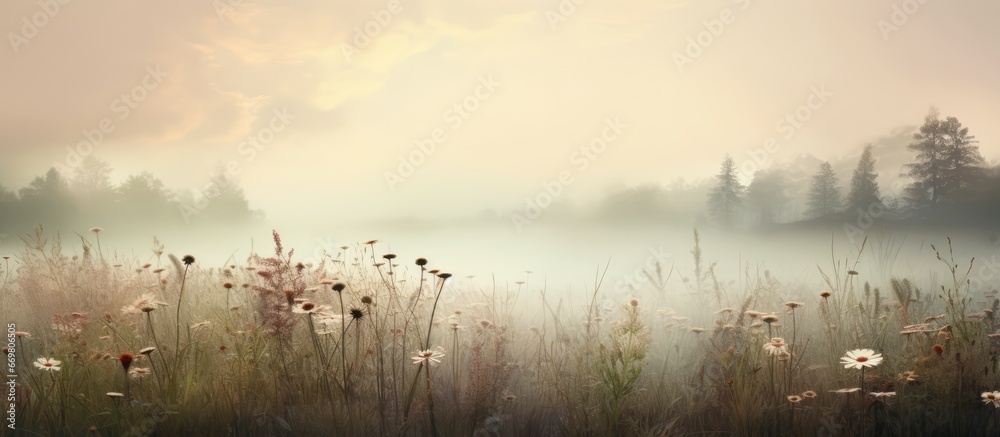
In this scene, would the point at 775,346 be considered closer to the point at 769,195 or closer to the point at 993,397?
the point at 993,397

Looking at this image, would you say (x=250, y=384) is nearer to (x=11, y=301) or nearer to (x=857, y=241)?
(x=11, y=301)

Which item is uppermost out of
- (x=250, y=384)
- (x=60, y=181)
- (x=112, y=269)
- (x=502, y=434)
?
(x=60, y=181)

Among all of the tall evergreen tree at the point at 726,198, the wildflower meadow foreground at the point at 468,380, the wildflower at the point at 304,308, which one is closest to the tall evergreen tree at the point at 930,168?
the tall evergreen tree at the point at 726,198

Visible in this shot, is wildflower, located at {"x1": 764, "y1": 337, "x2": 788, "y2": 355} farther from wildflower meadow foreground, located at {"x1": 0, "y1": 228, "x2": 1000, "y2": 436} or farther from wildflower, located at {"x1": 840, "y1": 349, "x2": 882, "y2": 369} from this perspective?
wildflower, located at {"x1": 840, "y1": 349, "x2": 882, "y2": 369}

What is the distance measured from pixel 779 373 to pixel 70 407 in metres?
4.86

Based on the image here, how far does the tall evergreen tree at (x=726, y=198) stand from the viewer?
49.6 feet

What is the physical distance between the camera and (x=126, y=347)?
5.10 m

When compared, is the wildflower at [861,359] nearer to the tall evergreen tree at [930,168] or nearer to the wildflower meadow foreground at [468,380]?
the wildflower meadow foreground at [468,380]

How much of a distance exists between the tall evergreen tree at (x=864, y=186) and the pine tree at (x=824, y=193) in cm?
32

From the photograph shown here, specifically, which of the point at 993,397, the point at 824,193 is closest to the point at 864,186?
the point at 824,193

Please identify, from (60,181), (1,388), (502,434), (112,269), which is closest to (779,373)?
(502,434)

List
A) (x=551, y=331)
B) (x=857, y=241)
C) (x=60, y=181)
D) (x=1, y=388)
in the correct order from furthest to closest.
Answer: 1. (x=60, y=181)
2. (x=857, y=241)
3. (x=551, y=331)
4. (x=1, y=388)

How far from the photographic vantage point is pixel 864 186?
45.2 ft

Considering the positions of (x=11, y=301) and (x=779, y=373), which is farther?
(x=11, y=301)
